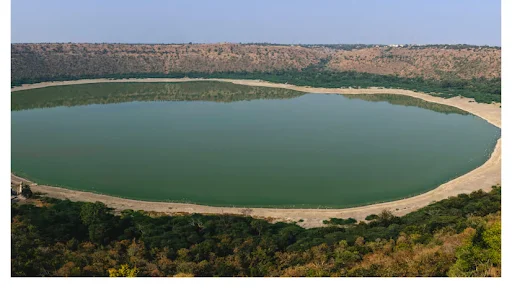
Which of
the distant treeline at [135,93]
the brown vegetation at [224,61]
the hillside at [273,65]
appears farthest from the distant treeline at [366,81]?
the distant treeline at [135,93]

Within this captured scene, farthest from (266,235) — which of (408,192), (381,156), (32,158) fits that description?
(32,158)

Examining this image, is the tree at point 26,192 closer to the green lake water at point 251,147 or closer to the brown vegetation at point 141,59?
the green lake water at point 251,147

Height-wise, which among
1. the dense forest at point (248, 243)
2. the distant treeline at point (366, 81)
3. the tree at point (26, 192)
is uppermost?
the distant treeline at point (366, 81)

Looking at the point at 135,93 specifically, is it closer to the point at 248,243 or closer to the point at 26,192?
the point at 26,192

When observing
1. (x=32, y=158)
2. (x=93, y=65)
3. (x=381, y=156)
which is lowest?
(x=32, y=158)

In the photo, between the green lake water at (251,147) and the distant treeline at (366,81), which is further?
the distant treeline at (366,81)

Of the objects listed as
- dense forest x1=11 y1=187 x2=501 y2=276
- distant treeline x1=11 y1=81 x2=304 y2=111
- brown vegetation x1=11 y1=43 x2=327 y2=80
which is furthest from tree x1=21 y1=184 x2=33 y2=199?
brown vegetation x1=11 y1=43 x2=327 y2=80

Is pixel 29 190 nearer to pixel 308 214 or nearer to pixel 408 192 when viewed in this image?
pixel 308 214
